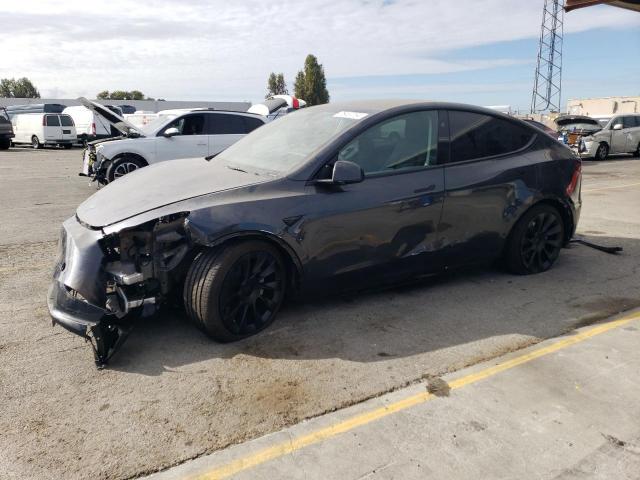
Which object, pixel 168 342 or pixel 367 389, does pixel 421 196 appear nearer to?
pixel 367 389

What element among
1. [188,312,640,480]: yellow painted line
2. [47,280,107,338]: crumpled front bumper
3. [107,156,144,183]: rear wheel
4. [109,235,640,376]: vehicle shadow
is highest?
[107,156,144,183]: rear wheel

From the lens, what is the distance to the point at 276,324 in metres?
3.98

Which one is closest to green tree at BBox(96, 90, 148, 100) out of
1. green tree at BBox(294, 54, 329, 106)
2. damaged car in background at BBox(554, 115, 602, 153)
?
green tree at BBox(294, 54, 329, 106)

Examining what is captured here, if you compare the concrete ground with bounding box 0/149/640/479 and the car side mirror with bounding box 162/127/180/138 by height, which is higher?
the car side mirror with bounding box 162/127/180/138

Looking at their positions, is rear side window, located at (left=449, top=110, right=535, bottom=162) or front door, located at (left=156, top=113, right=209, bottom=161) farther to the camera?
front door, located at (left=156, top=113, right=209, bottom=161)

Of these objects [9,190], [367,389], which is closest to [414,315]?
[367,389]

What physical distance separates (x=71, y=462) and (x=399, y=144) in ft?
10.3

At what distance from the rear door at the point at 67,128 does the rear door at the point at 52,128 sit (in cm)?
16

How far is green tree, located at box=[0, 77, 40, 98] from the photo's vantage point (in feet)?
276

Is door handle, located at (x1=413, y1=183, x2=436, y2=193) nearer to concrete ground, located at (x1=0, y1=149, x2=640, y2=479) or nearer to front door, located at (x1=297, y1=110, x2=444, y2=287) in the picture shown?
front door, located at (x1=297, y1=110, x2=444, y2=287)

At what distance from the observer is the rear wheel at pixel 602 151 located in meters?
19.0

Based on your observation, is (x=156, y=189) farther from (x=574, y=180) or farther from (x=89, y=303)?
(x=574, y=180)

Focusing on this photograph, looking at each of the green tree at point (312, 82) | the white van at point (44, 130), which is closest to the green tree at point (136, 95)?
the green tree at point (312, 82)

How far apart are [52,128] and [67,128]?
0.73m
